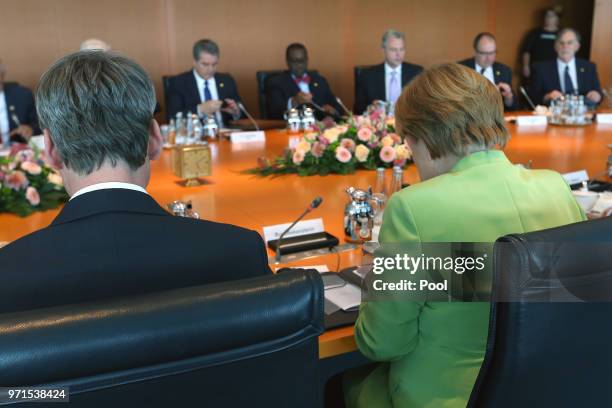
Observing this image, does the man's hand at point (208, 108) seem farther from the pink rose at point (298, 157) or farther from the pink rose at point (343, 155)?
the pink rose at point (343, 155)

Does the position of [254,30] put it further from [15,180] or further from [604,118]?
[15,180]

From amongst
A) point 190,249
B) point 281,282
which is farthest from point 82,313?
point 190,249

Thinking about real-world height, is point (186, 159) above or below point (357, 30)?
below

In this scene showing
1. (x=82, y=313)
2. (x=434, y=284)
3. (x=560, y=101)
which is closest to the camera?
(x=82, y=313)

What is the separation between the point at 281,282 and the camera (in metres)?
0.79

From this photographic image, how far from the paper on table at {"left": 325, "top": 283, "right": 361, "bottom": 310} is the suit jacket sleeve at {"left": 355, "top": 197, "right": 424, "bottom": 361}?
0.74 ft

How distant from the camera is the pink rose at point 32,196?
8.42 feet

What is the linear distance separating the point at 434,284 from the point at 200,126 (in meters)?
3.33

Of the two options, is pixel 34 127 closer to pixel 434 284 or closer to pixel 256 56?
pixel 256 56

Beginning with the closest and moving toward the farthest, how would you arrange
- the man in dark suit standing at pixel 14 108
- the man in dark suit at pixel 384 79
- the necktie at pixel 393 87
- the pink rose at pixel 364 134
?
the pink rose at pixel 364 134
the man in dark suit standing at pixel 14 108
the man in dark suit at pixel 384 79
the necktie at pixel 393 87

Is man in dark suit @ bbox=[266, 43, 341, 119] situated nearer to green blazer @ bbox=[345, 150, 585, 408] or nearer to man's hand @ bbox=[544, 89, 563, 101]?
man's hand @ bbox=[544, 89, 563, 101]

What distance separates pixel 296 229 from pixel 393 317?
91 centimetres

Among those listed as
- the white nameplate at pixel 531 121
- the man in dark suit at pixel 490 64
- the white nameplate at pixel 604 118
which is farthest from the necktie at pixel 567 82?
the white nameplate at pixel 531 121

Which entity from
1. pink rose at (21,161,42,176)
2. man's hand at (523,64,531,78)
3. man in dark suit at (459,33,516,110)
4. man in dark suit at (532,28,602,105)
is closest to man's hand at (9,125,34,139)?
pink rose at (21,161,42,176)
